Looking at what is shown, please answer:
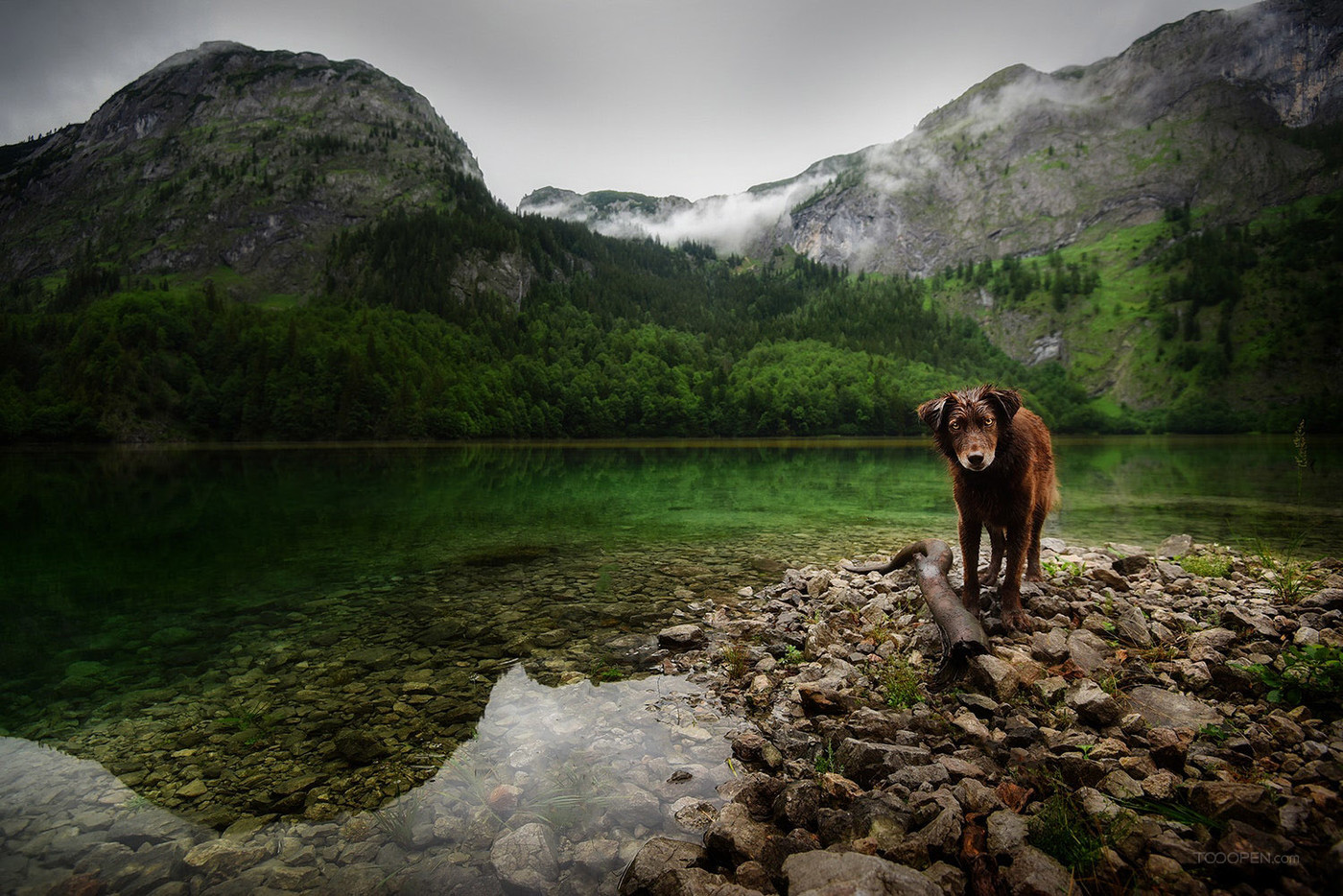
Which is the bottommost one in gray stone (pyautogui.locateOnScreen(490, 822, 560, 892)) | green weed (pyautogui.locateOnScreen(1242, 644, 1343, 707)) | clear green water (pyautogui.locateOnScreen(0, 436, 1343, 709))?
clear green water (pyautogui.locateOnScreen(0, 436, 1343, 709))

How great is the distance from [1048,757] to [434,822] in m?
5.07

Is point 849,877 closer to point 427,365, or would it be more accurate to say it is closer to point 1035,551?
point 1035,551

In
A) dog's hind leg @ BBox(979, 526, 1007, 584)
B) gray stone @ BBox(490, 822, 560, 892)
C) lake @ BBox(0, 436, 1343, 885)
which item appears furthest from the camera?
dog's hind leg @ BBox(979, 526, 1007, 584)

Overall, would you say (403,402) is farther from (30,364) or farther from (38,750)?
(38,750)

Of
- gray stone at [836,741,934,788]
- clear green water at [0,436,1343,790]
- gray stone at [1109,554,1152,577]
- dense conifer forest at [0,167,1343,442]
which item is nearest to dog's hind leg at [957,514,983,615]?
gray stone at [836,741,934,788]

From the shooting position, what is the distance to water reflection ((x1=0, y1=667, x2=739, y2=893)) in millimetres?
4105

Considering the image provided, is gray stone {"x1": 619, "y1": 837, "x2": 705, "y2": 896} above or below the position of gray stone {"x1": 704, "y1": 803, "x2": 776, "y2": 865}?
below

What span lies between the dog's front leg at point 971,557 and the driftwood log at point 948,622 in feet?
0.78

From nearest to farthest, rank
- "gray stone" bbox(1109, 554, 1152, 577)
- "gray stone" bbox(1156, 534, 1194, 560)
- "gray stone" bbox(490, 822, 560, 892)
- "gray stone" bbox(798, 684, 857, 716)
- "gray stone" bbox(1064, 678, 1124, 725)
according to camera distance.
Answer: "gray stone" bbox(490, 822, 560, 892)
"gray stone" bbox(1064, 678, 1124, 725)
"gray stone" bbox(798, 684, 857, 716)
"gray stone" bbox(1109, 554, 1152, 577)
"gray stone" bbox(1156, 534, 1194, 560)

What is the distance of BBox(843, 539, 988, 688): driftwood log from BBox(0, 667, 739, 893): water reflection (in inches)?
105

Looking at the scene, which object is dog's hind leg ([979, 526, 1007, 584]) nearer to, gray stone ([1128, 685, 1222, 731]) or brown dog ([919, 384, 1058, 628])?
brown dog ([919, 384, 1058, 628])

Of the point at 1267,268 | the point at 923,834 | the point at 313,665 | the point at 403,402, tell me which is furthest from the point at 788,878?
the point at 1267,268

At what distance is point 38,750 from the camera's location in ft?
19.7

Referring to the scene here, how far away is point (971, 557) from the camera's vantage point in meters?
7.30
